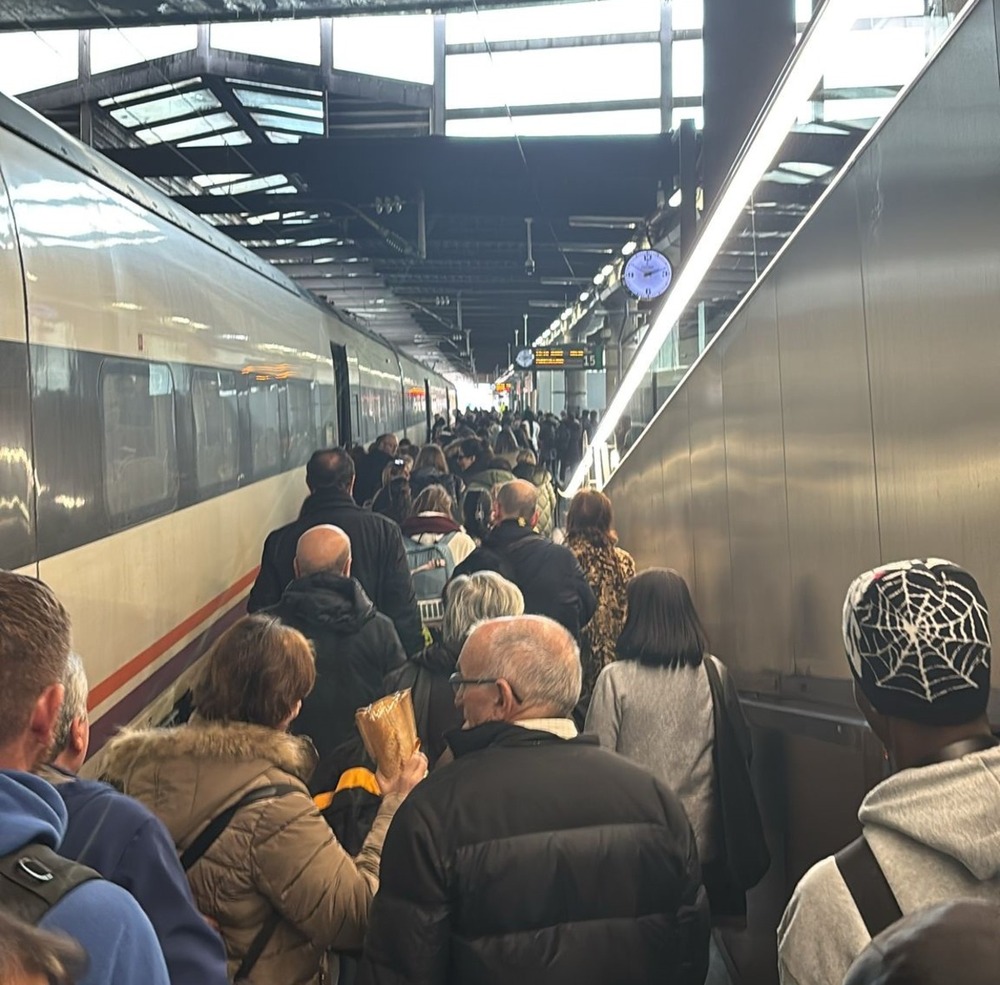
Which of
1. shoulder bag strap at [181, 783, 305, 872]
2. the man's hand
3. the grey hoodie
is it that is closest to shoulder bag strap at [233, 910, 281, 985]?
shoulder bag strap at [181, 783, 305, 872]

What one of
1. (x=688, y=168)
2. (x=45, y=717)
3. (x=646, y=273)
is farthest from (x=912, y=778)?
(x=646, y=273)

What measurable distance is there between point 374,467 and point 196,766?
8.26 meters

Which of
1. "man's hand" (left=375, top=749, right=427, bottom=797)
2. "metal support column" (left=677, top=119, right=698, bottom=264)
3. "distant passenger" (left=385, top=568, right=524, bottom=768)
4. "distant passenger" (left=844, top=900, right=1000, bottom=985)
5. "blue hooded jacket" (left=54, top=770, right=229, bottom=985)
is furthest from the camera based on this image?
"metal support column" (left=677, top=119, right=698, bottom=264)

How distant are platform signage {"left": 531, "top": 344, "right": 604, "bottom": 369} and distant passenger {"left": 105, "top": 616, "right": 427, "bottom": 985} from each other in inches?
794

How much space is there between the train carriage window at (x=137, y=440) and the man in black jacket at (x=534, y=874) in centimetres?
324

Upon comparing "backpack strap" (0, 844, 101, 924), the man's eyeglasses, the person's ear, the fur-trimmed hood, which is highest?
the person's ear

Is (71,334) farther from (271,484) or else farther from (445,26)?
(445,26)

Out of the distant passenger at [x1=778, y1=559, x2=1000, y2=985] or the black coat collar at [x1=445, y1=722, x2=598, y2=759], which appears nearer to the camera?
the distant passenger at [x1=778, y1=559, x2=1000, y2=985]

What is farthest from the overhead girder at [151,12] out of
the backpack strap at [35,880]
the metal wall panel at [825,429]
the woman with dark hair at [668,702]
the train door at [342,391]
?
the backpack strap at [35,880]

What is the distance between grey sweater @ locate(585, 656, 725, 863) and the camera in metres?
3.84

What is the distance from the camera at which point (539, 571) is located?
548 centimetres

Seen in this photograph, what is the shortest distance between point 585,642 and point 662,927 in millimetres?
3611

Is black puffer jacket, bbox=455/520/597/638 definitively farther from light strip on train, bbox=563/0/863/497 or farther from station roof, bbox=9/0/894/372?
light strip on train, bbox=563/0/863/497

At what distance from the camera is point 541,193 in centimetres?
1483
